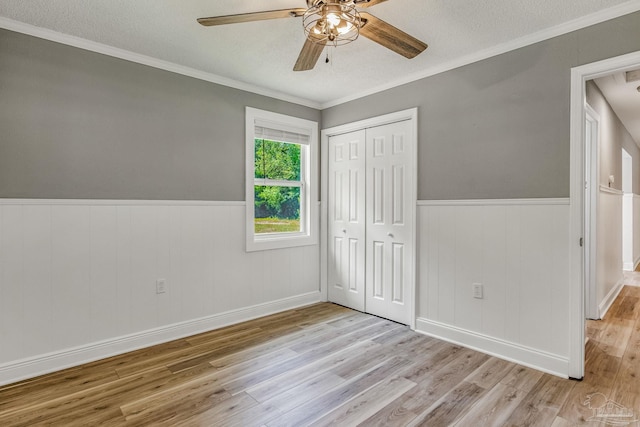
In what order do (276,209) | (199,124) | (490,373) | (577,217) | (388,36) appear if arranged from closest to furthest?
(388,36) → (577,217) → (490,373) → (199,124) → (276,209)

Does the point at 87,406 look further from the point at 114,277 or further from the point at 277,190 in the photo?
the point at 277,190

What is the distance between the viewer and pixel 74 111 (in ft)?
8.44

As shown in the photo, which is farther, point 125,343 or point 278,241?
point 278,241

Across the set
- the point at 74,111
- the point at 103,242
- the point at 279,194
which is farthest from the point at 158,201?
the point at 279,194

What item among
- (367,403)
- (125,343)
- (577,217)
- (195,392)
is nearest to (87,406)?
(195,392)

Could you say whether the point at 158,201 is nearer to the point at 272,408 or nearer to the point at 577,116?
the point at 272,408

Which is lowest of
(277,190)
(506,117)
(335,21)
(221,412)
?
(221,412)

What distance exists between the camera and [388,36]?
1.95m

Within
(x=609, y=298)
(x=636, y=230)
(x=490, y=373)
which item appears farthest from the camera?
(x=636, y=230)

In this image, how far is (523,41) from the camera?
8.34 ft

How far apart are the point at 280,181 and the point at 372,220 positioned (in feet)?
3.72

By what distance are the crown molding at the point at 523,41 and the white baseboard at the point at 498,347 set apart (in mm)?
2279

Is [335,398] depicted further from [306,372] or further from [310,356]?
[310,356]

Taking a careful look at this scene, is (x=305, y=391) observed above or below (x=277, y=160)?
below
